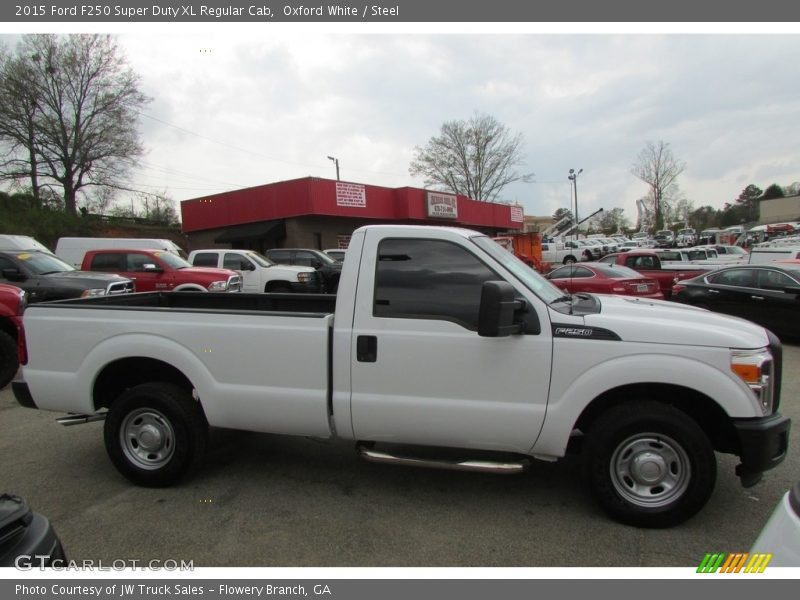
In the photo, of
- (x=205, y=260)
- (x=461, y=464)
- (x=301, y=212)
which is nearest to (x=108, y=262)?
(x=205, y=260)

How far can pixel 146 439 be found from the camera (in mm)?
3869

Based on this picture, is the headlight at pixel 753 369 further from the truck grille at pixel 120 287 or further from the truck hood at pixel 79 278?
the truck hood at pixel 79 278

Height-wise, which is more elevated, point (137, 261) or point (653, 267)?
point (137, 261)

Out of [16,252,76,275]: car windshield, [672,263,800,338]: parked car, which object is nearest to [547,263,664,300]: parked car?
[672,263,800,338]: parked car

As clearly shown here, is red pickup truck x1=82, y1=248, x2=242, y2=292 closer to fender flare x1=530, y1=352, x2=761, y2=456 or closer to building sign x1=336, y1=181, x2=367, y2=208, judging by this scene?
fender flare x1=530, y1=352, x2=761, y2=456

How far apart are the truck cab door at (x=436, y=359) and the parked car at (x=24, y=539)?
1786mm

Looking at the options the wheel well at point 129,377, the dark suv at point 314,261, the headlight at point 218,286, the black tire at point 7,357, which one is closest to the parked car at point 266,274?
the dark suv at point 314,261

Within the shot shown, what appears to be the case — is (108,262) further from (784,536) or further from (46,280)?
(784,536)

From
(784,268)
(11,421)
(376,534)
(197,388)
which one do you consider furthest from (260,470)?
(784,268)

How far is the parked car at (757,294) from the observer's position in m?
9.20

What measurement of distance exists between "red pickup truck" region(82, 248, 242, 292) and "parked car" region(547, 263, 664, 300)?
26.1ft

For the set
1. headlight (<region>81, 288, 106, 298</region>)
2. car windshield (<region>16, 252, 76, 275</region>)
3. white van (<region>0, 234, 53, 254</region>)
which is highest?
white van (<region>0, 234, 53, 254</region>)

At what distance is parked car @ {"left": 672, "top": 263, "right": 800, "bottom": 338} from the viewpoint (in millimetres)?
9195

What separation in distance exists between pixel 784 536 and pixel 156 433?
12.5ft
